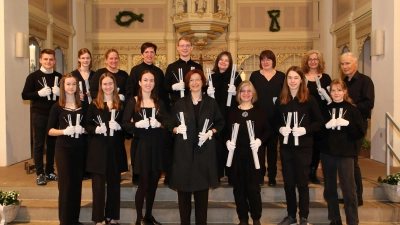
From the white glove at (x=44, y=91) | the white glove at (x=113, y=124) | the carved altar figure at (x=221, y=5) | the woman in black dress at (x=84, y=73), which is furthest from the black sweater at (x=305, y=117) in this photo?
the carved altar figure at (x=221, y=5)

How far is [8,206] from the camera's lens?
4.62 meters

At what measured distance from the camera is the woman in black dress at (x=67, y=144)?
414 centimetres

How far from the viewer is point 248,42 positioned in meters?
11.9

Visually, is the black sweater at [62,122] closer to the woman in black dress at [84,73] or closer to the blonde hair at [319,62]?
the woman in black dress at [84,73]

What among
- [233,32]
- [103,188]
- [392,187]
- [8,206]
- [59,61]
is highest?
[233,32]

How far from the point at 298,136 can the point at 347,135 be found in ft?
1.62

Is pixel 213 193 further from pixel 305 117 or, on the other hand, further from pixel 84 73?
pixel 84 73

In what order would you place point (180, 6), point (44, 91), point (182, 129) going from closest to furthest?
point (182, 129) < point (44, 91) < point (180, 6)

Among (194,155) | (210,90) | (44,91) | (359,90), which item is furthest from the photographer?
(44,91)

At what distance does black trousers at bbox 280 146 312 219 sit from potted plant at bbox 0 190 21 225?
9.41 feet

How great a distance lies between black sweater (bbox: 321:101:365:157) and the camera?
4195mm

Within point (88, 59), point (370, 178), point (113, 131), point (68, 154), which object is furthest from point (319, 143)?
point (88, 59)

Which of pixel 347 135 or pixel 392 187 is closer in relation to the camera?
pixel 347 135

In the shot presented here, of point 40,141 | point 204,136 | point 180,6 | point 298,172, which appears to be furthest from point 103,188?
point 180,6
